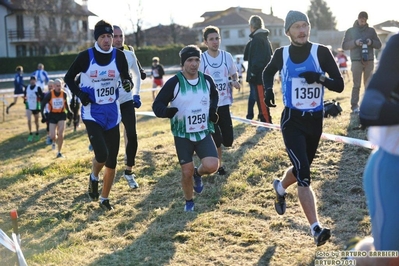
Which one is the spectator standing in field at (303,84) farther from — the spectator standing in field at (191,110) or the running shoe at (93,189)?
the running shoe at (93,189)

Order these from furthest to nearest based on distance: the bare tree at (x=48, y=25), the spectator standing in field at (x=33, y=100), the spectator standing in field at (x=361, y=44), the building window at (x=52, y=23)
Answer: the building window at (x=52, y=23) < the bare tree at (x=48, y=25) < the spectator standing in field at (x=33, y=100) < the spectator standing in field at (x=361, y=44)

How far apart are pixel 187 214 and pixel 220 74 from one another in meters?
2.34

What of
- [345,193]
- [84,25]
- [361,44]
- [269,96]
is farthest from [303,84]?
[84,25]

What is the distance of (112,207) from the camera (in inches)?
290

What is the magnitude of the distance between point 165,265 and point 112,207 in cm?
233

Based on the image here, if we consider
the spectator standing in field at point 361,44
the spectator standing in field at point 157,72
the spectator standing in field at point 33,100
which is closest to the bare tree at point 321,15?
the spectator standing in field at point 157,72

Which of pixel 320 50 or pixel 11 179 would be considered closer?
pixel 320 50

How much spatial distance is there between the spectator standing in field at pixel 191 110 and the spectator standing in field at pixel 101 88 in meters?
0.86

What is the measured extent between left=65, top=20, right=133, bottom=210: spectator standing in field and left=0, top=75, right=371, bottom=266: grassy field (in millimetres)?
880

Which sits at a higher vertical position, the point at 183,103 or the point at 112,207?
Result: the point at 183,103

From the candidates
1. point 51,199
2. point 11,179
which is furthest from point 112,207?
point 11,179

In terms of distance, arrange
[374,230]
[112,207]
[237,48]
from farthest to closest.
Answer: [237,48] < [112,207] < [374,230]

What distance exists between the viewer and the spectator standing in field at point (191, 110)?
6305 mm

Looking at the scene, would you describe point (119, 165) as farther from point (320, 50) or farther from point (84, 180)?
point (320, 50)
